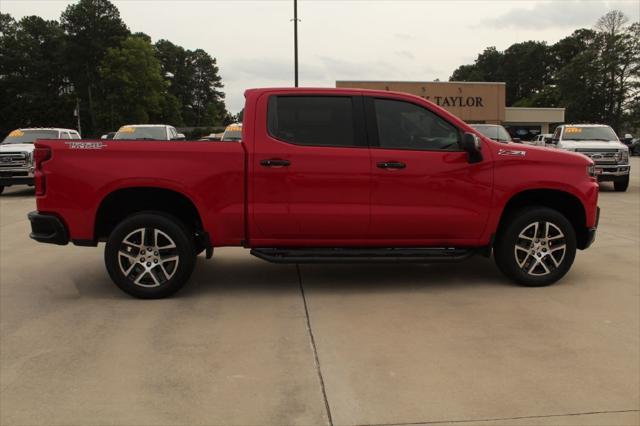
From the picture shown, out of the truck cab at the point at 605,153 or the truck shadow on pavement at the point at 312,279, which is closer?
the truck shadow on pavement at the point at 312,279

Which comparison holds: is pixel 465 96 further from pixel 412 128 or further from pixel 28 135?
pixel 412 128

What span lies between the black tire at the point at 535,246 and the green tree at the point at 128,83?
66.5m

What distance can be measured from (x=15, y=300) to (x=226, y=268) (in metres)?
2.19

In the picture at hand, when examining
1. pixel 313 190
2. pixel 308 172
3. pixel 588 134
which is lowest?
pixel 313 190

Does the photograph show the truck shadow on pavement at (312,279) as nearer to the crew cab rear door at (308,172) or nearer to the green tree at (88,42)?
the crew cab rear door at (308,172)

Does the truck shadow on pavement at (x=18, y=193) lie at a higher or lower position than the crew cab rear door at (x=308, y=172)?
lower

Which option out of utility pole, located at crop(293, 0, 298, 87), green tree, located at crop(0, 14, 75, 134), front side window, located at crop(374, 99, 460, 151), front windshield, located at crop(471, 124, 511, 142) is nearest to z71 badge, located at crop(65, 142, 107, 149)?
front side window, located at crop(374, 99, 460, 151)

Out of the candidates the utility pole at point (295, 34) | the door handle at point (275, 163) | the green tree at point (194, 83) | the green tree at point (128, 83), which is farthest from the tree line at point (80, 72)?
the door handle at point (275, 163)

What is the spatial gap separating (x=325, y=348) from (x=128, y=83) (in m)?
67.9

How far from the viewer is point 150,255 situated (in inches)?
205

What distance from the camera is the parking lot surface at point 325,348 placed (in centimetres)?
318

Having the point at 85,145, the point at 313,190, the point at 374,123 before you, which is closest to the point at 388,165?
the point at 374,123

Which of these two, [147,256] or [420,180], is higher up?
[420,180]

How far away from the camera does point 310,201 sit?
17.0 ft
